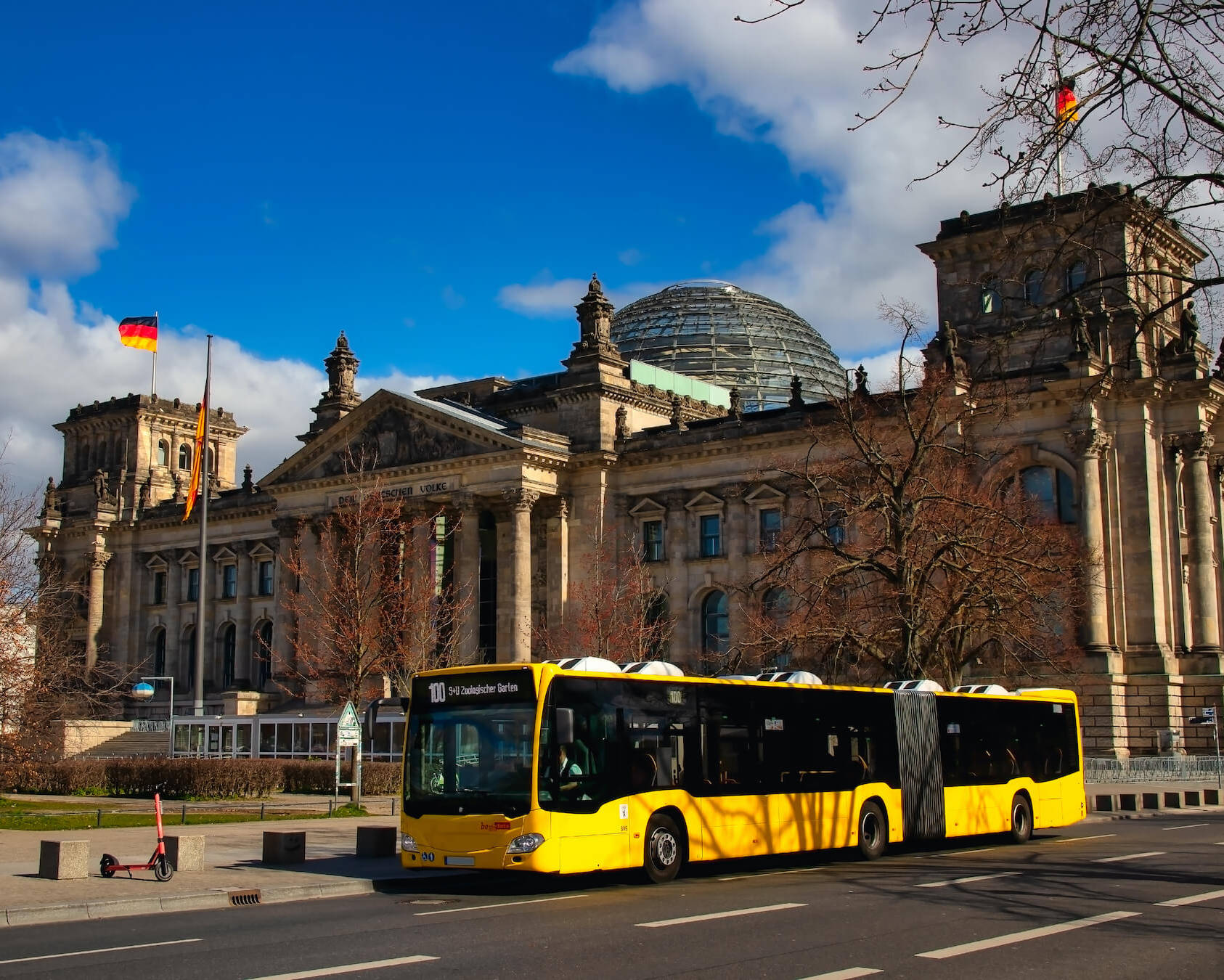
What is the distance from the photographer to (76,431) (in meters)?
101

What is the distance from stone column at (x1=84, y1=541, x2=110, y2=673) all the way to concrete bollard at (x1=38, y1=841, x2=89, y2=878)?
76.7m

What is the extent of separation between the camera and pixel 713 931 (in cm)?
1498

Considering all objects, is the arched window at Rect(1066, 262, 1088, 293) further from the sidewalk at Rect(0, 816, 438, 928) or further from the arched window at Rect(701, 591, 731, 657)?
the sidewalk at Rect(0, 816, 438, 928)

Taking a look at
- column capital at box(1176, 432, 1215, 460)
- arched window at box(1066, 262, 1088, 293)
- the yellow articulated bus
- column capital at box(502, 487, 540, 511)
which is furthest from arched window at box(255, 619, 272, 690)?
the yellow articulated bus

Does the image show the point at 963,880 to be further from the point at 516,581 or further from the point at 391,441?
the point at 391,441

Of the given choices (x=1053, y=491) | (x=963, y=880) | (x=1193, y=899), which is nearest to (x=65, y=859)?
(x=963, y=880)

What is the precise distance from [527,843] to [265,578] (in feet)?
235

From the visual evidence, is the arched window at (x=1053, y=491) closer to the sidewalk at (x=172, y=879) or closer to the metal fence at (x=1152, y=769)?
the metal fence at (x=1152, y=769)

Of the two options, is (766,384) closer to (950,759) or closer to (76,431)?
(76,431)

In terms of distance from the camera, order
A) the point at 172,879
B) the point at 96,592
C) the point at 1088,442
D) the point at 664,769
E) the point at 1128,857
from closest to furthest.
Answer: the point at 172,879 → the point at 664,769 → the point at 1128,857 → the point at 1088,442 → the point at 96,592

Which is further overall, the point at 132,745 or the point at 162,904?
the point at 132,745

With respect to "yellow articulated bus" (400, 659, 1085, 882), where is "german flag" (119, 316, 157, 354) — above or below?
above

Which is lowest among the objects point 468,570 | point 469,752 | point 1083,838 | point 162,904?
point 1083,838

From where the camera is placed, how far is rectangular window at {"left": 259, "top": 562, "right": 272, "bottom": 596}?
87688 millimetres
